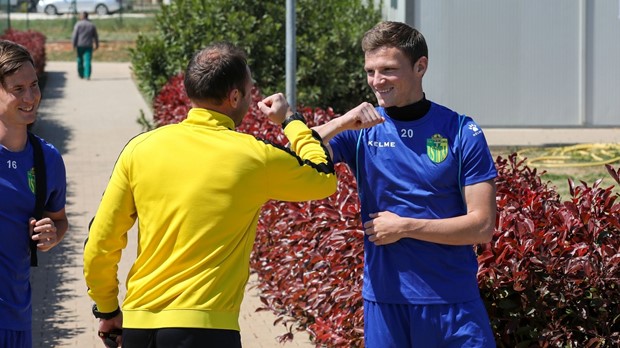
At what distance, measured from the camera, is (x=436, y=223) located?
3.94m

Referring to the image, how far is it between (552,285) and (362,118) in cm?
157

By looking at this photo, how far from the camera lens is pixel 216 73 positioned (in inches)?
144

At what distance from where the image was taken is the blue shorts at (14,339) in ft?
13.3

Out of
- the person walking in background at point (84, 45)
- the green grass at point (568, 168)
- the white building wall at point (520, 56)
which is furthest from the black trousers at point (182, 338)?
the person walking in background at point (84, 45)

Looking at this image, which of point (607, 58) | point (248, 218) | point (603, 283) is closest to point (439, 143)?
point (248, 218)

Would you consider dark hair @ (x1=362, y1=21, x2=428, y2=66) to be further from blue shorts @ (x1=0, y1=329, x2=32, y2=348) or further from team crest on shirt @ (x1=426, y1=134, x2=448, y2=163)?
blue shorts @ (x1=0, y1=329, x2=32, y2=348)

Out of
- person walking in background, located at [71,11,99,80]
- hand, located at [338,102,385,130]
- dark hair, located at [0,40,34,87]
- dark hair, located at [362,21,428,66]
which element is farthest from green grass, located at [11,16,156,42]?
hand, located at [338,102,385,130]

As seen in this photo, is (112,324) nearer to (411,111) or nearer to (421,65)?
(411,111)

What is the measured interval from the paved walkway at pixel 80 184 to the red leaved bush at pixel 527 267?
0.89 meters

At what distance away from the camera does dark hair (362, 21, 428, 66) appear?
4.05m

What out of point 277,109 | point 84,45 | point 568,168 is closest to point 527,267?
point 277,109

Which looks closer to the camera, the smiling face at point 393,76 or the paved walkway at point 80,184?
the smiling face at point 393,76

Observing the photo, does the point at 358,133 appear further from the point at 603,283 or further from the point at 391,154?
the point at 603,283

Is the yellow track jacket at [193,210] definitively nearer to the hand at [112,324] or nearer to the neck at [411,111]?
the hand at [112,324]
